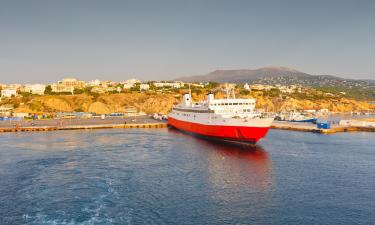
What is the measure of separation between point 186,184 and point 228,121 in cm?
3071

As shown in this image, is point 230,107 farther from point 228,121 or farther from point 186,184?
point 186,184

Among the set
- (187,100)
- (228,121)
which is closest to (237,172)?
(228,121)

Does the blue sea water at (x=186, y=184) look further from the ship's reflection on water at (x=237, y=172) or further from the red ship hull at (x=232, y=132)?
the red ship hull at (x=232, y=132)

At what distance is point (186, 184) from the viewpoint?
43.8 metres

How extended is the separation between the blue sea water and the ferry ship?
3373 millimetres

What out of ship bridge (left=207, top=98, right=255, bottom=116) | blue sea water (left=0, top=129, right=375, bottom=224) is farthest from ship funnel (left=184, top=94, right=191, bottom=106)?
blue sea water (left=0, top=129, right=375, bottom=224)

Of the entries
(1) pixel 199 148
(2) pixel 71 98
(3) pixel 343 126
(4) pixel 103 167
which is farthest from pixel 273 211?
(2) pixel 71 98

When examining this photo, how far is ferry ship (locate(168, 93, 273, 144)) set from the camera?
6875cm

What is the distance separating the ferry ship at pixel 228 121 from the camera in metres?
68.8

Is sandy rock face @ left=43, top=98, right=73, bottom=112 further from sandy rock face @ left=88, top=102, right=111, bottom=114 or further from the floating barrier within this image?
the floating barrier

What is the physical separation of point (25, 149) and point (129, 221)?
46.0m

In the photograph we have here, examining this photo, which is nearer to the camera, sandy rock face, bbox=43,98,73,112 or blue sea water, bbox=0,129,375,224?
blue sea water, bbox=0,129,375,224

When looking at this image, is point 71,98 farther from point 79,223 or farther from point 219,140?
point 79,223

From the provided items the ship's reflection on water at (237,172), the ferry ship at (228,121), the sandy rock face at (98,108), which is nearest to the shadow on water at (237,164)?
the ship's reflection on water at (237,172)
